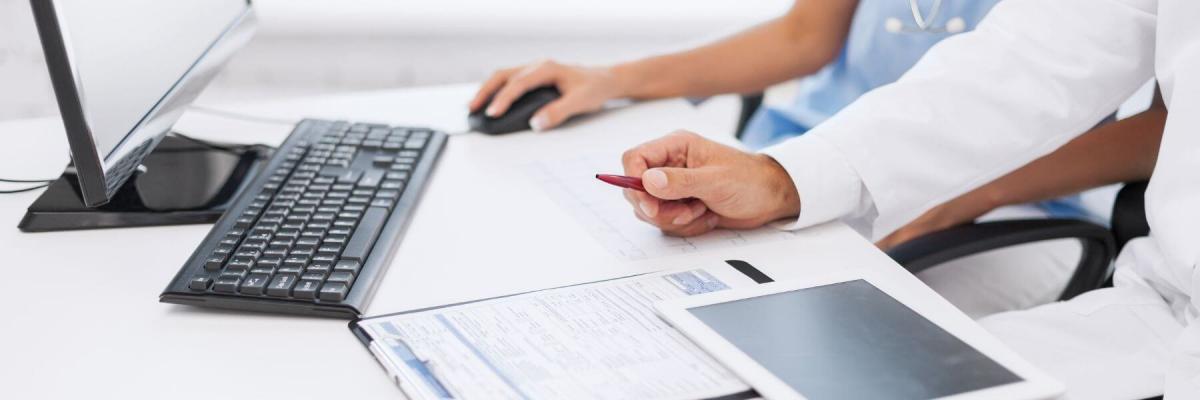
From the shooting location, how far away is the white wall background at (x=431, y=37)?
7.83 feet

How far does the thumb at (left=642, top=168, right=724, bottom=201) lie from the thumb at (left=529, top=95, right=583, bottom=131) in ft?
1.15

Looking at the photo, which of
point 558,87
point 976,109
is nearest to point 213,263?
point 558,87

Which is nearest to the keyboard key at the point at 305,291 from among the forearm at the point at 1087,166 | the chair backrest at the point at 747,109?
the forearm at the point at 1087,166

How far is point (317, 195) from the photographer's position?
95 centimetres

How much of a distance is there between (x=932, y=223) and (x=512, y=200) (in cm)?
51

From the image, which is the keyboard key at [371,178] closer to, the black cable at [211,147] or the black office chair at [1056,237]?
the black cable at [211,147]

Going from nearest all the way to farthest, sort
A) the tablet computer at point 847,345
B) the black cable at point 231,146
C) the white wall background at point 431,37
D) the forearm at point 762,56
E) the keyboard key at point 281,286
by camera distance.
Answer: the tablet computer at point 847,345 → the keyboard key at point 281,286 → the black cable at point 231,146 → the forearm at point 762,56 → the white wall background at point 431,37

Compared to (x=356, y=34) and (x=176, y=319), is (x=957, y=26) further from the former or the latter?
(x=356, y=34)

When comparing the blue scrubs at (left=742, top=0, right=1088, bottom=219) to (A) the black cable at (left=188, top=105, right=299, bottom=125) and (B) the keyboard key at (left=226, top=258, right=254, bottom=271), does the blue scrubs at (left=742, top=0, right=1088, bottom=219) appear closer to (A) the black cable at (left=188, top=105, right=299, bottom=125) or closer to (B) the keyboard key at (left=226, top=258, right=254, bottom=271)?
(A) the black cable at (left=188, top=105, right=299, bottom=125)

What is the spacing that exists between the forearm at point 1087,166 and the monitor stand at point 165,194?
798mm

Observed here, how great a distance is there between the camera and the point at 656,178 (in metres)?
0.87

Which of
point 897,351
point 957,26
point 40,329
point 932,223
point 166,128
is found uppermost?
point 957,26

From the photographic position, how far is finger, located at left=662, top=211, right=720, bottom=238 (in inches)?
35.9

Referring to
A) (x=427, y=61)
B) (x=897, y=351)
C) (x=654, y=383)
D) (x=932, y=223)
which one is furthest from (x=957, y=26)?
(x=427, y=61)
